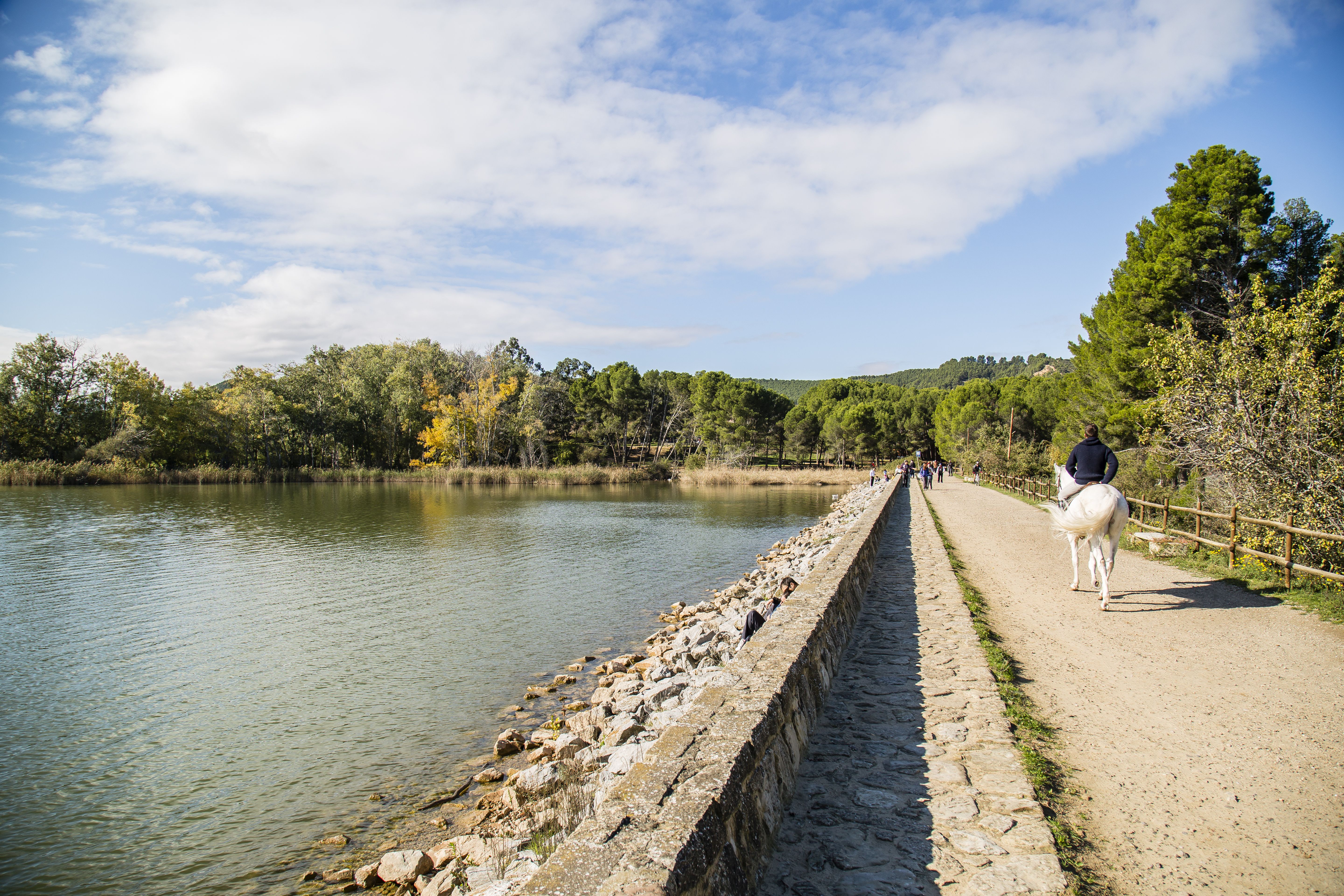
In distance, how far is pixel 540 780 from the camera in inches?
235

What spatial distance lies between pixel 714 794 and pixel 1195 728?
3960 mm

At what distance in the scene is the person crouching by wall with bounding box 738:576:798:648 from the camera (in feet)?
25.5

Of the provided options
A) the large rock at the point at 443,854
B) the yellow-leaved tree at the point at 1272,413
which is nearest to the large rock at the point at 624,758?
the large rock at the point at 443,854

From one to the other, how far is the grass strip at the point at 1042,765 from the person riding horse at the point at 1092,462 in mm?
2590

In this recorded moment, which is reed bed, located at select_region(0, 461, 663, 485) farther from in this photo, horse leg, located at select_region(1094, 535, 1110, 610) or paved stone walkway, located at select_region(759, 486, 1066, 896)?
paved stone walkway, located at select_region(759, 486, 1066, 896)

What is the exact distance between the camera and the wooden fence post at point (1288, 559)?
936 centimetres

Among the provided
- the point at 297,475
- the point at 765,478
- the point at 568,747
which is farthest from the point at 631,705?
the point at 297,475

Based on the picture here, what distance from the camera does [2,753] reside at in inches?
291

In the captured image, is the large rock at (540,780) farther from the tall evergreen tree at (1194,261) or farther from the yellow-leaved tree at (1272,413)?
the tall evergreen tree at (1194,261)

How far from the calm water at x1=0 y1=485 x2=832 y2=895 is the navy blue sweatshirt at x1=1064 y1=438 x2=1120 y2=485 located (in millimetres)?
7389

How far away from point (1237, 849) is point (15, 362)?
227ft

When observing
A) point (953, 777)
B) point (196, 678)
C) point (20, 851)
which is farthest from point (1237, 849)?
point (196, 678)

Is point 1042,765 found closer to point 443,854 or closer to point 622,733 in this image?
point 622,733

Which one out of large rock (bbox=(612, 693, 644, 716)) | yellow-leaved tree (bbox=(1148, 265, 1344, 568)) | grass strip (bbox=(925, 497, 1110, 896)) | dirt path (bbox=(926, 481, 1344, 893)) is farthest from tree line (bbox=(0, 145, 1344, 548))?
large rock (bbox=(612, 693, 644, 716))
